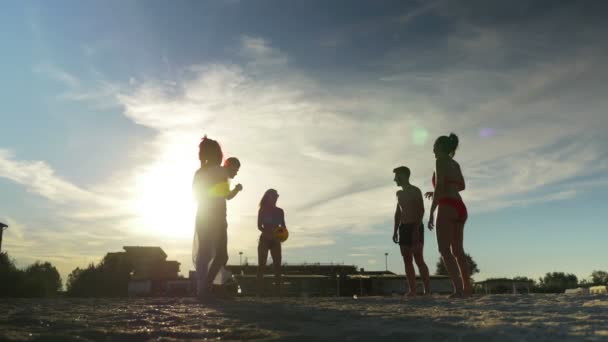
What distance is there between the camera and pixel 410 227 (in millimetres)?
8422

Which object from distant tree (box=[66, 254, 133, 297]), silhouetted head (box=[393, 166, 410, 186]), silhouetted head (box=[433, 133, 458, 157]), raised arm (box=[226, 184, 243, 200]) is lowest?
distant tree (box=[66, 254, 133, 297])

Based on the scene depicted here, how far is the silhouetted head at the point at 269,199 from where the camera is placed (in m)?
9.55

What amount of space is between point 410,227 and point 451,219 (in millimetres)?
1476

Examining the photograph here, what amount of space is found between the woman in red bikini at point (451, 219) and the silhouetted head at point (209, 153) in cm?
303

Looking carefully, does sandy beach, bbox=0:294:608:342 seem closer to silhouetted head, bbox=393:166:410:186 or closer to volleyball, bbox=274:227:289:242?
silhouetted head, bbox=393:166:410:186

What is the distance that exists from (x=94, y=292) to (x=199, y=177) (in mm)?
47174

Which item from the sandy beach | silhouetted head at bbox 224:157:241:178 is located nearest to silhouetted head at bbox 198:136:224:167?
silhouetted head at bbox 224:157:241:178

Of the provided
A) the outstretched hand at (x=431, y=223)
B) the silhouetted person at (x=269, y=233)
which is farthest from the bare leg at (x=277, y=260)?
the outstretched hand at (x=431, y=223)

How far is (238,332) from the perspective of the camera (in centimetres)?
338

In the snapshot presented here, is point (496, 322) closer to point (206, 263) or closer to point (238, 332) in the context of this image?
point (238, 332)

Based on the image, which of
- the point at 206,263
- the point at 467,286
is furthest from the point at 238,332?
the point at 467,286

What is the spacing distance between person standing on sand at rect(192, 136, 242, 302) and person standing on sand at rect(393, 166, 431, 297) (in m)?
2.86

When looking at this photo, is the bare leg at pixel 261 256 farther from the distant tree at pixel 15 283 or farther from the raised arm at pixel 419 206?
the distant tree at pixel 15 283

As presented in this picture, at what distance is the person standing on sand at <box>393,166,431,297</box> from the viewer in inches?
329
